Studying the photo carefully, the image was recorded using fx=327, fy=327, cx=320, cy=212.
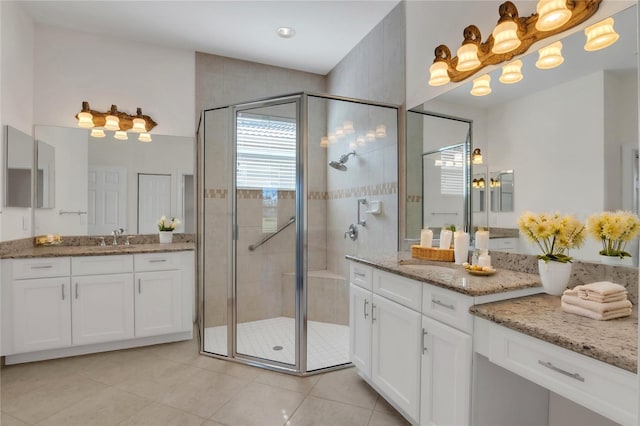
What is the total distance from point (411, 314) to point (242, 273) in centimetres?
162

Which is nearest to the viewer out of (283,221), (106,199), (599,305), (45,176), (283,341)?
(599,305)

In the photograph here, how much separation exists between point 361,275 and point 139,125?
8.86 feet

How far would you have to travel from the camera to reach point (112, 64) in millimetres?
3234

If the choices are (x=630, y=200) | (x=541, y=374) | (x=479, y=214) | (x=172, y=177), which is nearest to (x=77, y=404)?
(x=172, y=177)


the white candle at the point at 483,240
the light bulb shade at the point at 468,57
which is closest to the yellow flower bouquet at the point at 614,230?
the white candle at the point at 483,240

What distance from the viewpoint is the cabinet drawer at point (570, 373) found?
89 centimetres

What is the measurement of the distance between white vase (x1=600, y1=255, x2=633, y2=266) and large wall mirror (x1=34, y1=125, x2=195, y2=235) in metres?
3.29

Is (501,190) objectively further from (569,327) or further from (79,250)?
(79,250)

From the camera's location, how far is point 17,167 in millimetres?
2746

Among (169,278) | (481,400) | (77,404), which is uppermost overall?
(169,278)

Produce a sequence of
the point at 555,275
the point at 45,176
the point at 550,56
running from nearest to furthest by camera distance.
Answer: the point at 555,275 < the point at 550,56 < the point at 45,176

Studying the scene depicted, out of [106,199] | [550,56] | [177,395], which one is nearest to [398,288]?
[550,56]

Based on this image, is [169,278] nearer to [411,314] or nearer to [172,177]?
[172,177]

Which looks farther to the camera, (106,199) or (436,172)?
(106,199)
